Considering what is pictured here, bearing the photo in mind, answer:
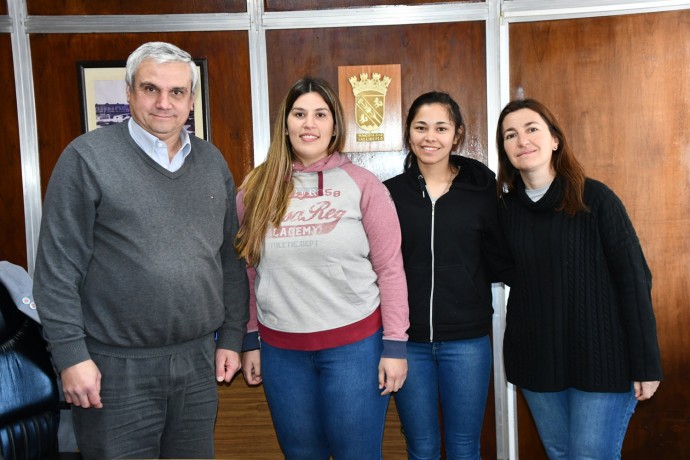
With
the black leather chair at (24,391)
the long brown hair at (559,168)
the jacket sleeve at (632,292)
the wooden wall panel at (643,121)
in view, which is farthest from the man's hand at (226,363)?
the wooden wall panel at (643,121)

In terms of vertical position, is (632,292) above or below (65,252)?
below

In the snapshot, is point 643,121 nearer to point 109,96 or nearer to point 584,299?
point 584,299

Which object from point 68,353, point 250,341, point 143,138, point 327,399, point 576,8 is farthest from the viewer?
point 576,8

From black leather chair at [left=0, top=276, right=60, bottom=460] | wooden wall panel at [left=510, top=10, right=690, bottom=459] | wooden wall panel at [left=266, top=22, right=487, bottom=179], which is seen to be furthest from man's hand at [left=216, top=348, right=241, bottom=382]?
wooden wall panel at [left=510, top=10, right=690, bottom=459]

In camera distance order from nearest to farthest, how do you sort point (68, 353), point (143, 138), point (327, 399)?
1. point (68, 353)
2. point (143, 138)
3. point (327, 399)

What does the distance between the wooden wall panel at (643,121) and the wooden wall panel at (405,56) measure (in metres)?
0.19

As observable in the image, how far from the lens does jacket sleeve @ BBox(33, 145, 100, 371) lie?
4.63 ft

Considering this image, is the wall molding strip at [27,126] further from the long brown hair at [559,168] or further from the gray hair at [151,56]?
the long brown hair at [559,168]

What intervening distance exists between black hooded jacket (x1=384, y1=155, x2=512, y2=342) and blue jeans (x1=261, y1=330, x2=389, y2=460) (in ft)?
0.76

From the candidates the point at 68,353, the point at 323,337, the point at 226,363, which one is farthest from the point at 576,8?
the point at 68,353

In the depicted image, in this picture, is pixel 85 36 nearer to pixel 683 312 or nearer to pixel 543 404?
pixel 543 404

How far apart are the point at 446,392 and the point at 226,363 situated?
0.74 metres

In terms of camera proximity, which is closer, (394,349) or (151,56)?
(151,56)

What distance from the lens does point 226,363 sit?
171 cm
